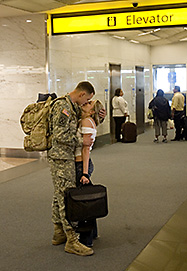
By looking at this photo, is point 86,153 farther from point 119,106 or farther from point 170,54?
point 170,54

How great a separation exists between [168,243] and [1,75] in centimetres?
837

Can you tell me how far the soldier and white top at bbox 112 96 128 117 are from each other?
10248mm

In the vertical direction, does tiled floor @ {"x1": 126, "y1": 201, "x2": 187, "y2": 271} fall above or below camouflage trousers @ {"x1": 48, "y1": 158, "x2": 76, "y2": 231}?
below

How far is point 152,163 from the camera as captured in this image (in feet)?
35.0

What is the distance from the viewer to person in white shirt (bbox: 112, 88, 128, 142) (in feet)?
49.7

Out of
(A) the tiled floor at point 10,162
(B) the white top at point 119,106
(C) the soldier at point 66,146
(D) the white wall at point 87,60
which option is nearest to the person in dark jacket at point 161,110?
(B) the white top at point 119,106

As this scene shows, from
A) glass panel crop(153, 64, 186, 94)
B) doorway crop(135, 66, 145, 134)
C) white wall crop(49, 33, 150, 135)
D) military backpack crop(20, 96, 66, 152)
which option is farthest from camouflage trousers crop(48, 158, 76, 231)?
glass panel crop(153, 64, 186, 94)

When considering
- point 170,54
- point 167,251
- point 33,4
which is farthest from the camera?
point 170,54

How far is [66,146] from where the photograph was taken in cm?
479

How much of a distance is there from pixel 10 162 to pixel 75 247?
686cm

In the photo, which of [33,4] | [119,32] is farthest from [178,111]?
[33,4]

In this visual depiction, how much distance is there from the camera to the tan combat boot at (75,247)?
4.81 metres

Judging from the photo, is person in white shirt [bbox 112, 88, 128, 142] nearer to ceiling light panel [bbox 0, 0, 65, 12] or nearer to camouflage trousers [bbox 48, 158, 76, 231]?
ceiling light panel [bbox 0, 0, 65, 12]

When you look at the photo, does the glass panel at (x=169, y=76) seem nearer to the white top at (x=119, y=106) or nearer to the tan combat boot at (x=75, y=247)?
the white top at (x=119, y=106)
